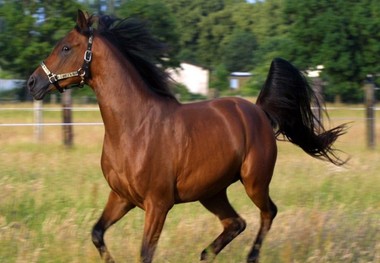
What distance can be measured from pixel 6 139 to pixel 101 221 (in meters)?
10.9

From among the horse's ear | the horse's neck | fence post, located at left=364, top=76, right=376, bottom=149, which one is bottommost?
fence post, located at left=364, top=76, right=376, bottom=149

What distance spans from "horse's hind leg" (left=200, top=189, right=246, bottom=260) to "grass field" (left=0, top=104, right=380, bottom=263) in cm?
17

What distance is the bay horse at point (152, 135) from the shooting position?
16.4 ft

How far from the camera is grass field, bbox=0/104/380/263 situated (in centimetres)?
575

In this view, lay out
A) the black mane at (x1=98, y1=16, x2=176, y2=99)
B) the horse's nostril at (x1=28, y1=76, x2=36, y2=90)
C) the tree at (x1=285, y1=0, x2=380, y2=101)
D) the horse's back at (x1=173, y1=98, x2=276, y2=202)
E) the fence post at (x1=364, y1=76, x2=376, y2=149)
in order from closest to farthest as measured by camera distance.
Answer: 1. the horse's nostril at (x1=28, y1=76, x2=36, y2=90)
2. the horse's back at (x1=173, y1=98, x2=276, y2=202)
3. the black mane at (x1=98, y1=16, x2=176, y2=99)
4. the fence post at (x1=364, y1=76, x2=376, y2=149)
5. the tree at (x1=285, y1=0, x2=380, y2=101)

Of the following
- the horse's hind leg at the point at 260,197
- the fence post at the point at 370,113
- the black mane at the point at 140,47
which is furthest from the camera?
the fence post at the point at 370,113

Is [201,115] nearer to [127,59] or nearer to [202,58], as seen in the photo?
Answer: [127,59]

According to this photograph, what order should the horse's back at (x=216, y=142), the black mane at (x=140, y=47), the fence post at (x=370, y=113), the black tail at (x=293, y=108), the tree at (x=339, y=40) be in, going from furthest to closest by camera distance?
the tree at (x=339, y=40), the fence post at (x=370, y=113), the black tail at (x=293, y=108), the black mane at (x=140, y=47), the horse's back at (x=216, y=142)

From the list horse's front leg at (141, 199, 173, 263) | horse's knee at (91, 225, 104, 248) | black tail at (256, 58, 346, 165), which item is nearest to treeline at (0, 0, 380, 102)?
black tail at (256, 58, 346, 165)

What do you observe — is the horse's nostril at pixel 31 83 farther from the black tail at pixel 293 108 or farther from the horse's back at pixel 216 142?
the black tail at pixel 293 108

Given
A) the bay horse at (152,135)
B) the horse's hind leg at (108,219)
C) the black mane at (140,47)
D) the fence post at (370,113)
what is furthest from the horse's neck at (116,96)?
the fence post at (370,113)

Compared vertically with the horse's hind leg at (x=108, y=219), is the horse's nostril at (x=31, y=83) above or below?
above

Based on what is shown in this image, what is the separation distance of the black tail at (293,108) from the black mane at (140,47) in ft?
4.48

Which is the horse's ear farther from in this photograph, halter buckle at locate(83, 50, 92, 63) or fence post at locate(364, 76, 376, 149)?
fence post at locate(364, 76, 376, 149)
